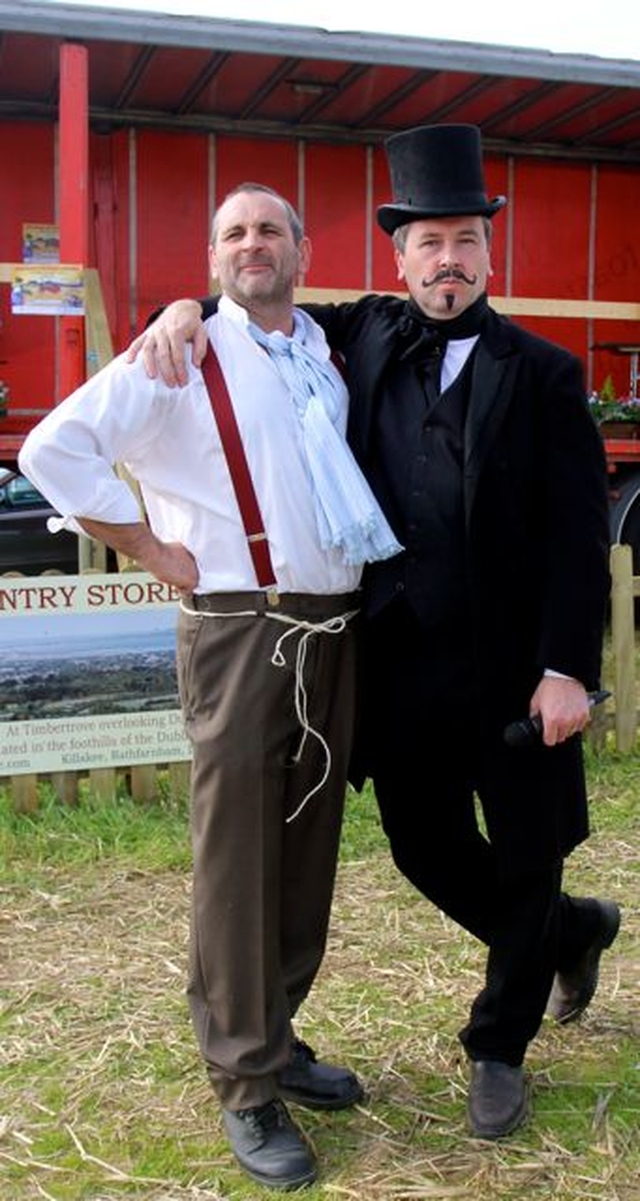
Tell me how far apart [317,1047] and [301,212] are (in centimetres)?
724

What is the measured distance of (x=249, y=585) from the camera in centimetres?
251

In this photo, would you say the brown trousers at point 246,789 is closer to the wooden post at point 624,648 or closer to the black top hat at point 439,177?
the black top hat at point 439,177

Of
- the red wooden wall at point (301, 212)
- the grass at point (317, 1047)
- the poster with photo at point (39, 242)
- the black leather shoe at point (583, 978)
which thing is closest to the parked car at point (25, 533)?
the red wooden wall at point (301, 212)

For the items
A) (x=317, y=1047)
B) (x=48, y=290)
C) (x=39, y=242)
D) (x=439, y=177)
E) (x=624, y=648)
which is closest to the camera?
(x=439, y=177)

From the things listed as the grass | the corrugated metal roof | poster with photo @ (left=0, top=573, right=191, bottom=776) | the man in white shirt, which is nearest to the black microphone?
the man in white shirt

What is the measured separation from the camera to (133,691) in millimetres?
4918

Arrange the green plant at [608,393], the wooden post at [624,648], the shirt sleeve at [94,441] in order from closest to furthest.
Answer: the shirt sleeve at [94,441], the wooden post at [624,648], the green plant at [608,393]

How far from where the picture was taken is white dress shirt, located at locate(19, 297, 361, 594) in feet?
7.80

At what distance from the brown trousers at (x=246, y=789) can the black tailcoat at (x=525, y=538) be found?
32 centimetres

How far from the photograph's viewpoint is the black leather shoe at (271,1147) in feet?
8.34

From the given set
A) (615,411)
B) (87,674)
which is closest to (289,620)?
(87,674)

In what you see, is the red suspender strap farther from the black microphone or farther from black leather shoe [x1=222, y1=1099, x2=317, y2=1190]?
black leather shoe [x1=222, y1=1099, x2=317, y2=1190]

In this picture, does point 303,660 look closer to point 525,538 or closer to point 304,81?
point 525,538

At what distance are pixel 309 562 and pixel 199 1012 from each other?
0.98m
